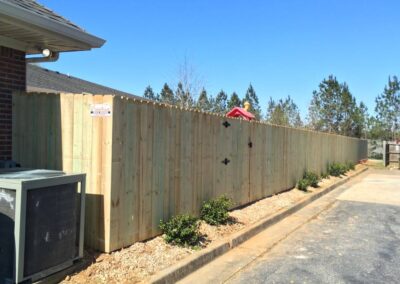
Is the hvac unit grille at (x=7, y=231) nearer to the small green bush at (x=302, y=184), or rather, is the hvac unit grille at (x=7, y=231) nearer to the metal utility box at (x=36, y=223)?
the metal utility box at (x=36, y=223)

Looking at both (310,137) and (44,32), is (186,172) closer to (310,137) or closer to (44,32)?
(44,32)

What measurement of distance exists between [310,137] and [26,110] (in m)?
11.5

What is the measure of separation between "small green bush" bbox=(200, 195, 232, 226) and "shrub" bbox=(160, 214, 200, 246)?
3.55ft

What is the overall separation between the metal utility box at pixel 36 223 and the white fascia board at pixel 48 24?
1.84 meters

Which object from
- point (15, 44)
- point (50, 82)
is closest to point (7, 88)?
point (15, 44)

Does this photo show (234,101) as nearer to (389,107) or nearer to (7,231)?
(389,107)

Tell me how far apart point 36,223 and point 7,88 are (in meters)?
2.78

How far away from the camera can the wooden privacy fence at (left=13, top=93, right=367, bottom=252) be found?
565cm

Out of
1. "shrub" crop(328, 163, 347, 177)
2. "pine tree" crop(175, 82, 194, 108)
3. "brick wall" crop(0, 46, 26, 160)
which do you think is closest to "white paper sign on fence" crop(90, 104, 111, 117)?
"brick wall" crop(0, 46, 26, 160)

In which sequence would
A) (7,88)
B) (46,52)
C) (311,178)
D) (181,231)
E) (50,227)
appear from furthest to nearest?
(311,178) → (46,52) → (181,231) → (7,88) → (50,227)

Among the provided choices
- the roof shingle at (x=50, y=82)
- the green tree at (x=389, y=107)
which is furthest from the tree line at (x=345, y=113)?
the roof shingle at (x=50, y=82)

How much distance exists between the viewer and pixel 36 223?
4.43 meters

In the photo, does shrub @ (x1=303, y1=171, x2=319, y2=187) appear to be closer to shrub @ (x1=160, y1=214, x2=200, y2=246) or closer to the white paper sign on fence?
shrub @ (x1=160, y1=214, x2=200, y2=246)

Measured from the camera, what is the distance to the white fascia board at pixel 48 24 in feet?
16.9
